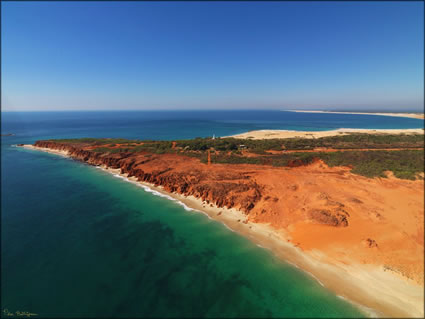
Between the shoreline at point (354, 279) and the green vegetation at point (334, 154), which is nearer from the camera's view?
the shoreline at point (354, 279)

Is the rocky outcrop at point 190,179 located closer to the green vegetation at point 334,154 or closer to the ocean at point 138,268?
the ocean at point 138,268

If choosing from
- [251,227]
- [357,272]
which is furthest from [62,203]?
[357,272]

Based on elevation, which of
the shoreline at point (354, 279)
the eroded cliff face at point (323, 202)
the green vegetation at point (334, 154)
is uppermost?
the green vegetation at point (334, 154)

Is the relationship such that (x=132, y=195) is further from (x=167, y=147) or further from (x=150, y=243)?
(x=167, y=147)

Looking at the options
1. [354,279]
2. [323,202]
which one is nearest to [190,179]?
[323,202]

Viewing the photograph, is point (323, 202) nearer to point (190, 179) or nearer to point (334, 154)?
point (334, 154)

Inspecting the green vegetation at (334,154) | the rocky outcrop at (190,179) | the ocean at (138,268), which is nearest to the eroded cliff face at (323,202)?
the rocky outcrop at (190,179)

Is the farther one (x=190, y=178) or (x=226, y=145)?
(x=226, y=145)
